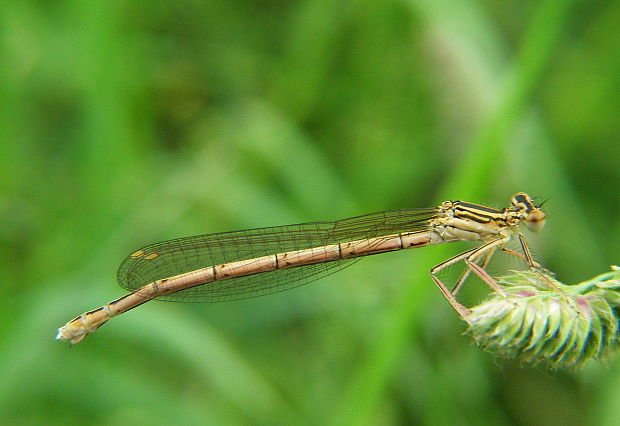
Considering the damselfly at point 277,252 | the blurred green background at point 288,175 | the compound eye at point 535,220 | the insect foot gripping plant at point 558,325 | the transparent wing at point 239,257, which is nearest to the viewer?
the insect foot gripping plant at point 558,325

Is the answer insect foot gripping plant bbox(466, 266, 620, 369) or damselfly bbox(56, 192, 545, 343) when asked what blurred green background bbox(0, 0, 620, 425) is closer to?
damselfly bbox(56, 192, 545, 343)

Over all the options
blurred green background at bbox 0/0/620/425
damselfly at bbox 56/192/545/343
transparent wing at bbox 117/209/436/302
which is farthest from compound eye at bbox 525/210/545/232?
transparent wing at bbox 117/209/436/302

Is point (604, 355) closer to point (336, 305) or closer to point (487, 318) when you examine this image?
point (487, 318)

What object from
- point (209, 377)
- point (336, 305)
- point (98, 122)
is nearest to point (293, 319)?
point (336, 305)

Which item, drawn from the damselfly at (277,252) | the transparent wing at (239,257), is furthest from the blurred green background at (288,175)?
the transparent wing at (239,257)

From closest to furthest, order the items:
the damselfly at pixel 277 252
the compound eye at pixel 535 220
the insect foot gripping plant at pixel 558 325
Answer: the insect foot gripping plant at pixel 558 325 → the compound eye at pixel 535 220 → the damselfly at pixel 277 252

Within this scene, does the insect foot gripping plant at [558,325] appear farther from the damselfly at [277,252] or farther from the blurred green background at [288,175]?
the damselfly at [277,252]

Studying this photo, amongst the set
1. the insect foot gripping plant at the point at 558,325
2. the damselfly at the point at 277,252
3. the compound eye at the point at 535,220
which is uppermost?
the damselfly at the point at 277,252

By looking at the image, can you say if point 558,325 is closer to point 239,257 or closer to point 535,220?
point 535,220
